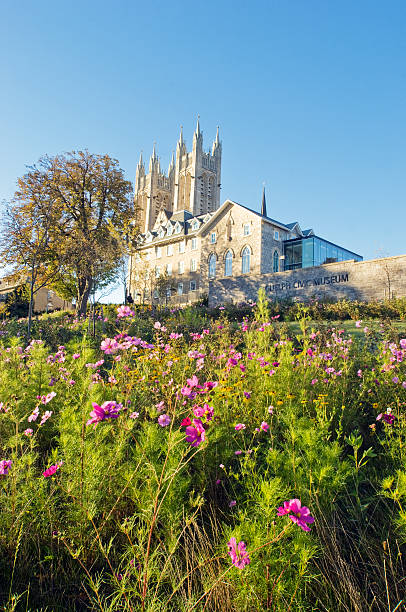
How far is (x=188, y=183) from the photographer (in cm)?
6650

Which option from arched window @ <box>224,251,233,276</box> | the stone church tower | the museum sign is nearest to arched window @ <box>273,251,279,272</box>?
arched window @ <box>224,251,233,276</box>

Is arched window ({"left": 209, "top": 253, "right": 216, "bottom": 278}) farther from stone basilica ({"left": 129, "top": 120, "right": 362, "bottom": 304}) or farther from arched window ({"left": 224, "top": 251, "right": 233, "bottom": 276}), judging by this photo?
arched window ({"left": 224, "top": 251, "right": 233, "bottom": 276})

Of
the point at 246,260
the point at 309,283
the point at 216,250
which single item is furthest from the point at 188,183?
the point at 309,283

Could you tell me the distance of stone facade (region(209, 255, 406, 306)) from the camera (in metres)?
19.6

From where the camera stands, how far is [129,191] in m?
27.4

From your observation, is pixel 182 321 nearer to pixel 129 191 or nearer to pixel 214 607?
pixel 214 607

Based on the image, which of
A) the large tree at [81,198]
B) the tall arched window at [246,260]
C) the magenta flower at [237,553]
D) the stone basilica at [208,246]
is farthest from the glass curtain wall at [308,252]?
the magenta flower at [237,553]

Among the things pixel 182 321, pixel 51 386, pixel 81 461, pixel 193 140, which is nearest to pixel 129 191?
pixel 182 321

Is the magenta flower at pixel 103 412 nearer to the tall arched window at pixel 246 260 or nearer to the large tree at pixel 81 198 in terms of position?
the large tree at pixel 81 198

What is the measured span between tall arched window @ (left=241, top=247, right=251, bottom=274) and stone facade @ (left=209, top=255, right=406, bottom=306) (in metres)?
10.6

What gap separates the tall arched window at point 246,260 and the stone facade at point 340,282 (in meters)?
10.6

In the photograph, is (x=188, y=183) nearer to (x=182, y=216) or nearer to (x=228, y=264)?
(x=182, y=216)

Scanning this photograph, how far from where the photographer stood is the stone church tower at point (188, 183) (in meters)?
64.6

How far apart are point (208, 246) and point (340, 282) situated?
21.6 m
